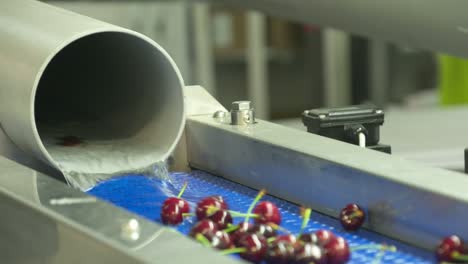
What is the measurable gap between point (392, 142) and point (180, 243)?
4.63 ft

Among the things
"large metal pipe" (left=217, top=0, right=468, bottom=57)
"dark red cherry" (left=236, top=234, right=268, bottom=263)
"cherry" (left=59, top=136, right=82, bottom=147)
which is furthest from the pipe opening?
"dark red cherry" (left=236, top=234, right=268, bottom=263)

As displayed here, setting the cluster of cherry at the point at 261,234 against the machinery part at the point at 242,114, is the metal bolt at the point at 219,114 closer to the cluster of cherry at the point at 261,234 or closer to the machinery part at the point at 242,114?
the machinery part at the point at 242,114

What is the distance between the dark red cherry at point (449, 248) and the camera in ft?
2.85

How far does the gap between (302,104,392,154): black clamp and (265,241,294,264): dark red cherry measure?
16.6 inches

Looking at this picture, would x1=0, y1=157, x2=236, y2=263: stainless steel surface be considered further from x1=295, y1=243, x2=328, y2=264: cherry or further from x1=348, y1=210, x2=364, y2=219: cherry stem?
x1=348, y1=210, x2=364, y2=219: cherry stem

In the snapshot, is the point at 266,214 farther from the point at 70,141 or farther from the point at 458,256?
the point at 70,141

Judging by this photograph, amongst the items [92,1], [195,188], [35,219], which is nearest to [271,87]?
[92,1]

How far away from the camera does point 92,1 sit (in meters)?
3.72

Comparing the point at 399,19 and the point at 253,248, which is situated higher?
the point at 399,19

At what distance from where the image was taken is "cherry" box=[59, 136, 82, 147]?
1.41 meters

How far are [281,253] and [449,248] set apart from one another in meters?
0.16

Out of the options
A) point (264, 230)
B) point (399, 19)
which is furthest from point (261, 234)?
point (399, 19)

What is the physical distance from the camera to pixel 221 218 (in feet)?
3.29

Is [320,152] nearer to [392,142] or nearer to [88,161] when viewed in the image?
[88,161]
